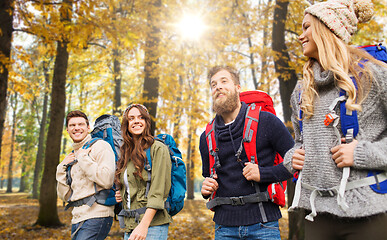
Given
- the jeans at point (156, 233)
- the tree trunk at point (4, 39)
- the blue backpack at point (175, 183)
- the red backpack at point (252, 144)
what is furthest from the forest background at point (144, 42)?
the jeans at point (156, 233)

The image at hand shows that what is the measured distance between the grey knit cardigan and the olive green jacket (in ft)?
4.92

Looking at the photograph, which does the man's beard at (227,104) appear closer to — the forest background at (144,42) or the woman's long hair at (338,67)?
the woman's long hair at (338,67)

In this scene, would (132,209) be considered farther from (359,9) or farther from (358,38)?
(358,38)

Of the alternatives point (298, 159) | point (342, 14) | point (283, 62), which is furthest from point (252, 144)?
point (283, 62)

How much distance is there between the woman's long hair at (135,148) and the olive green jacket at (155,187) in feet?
0.18

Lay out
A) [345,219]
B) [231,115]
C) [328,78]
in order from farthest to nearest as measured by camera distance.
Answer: [231,115] → [328,78] → [345,219]

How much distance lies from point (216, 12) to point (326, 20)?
11.3 m

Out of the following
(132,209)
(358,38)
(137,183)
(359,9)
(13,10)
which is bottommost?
(132,209)

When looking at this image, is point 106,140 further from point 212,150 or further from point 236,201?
point 236,201

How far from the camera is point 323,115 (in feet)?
6.11

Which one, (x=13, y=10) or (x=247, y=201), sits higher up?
(x=13, y=10)

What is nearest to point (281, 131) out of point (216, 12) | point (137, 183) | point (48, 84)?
point (137, 183)

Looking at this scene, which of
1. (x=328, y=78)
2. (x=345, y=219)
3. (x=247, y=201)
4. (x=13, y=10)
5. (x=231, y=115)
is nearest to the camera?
(x=345, y=219)

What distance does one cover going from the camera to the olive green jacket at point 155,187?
9.68ft
